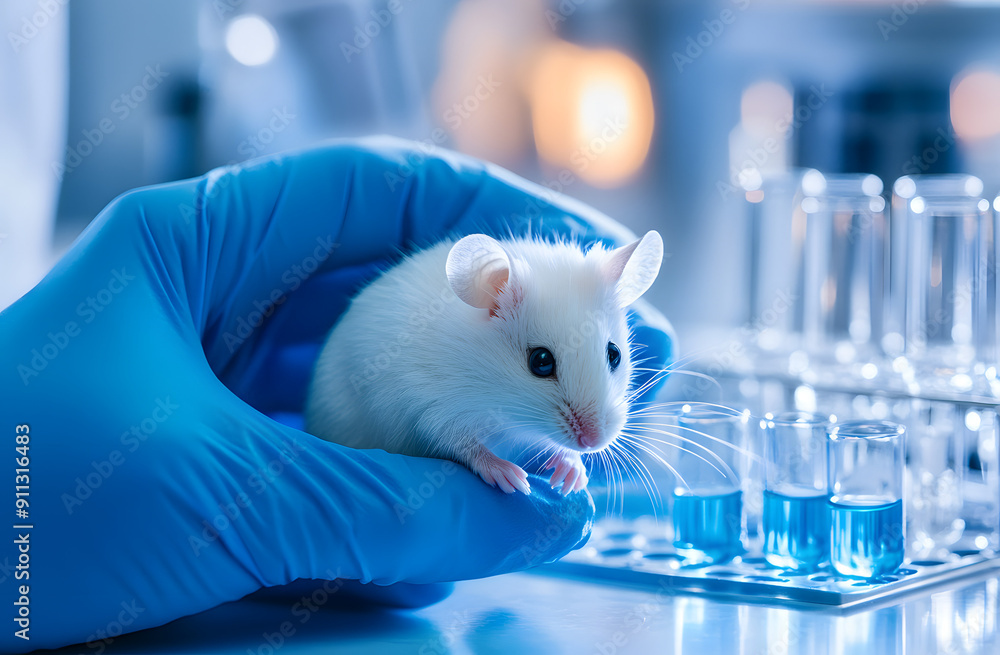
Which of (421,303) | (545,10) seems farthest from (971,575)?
(545,10)

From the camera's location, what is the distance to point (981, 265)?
1797 mm

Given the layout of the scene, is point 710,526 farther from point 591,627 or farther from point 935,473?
point 935,473

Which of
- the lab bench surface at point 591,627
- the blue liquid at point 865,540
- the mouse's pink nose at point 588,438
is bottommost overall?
the lab bench surface at point 591,627

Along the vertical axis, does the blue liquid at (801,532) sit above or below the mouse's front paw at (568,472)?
below

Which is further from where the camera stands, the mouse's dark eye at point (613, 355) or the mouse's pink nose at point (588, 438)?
the mouse's dark eye at point (613, 355)

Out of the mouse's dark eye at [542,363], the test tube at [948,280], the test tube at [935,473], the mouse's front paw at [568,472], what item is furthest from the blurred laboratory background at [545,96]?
the mouse's dark eye at [542,363]

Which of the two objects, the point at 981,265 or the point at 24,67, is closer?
the point at 981,265

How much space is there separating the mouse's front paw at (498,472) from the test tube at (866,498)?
1.63 ft

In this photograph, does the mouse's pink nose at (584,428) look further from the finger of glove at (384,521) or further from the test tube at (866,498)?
the test tube at (866,498)

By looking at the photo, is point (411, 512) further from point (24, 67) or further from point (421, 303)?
point (24, 67)

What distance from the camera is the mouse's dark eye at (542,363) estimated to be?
117cm

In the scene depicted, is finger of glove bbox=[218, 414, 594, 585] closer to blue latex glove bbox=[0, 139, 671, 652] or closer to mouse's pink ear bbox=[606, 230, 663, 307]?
blue latex glove bbox=[0, 139, 671, 652]

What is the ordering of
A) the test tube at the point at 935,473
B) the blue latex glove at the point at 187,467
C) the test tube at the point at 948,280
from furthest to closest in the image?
1. the test tube at the point at 948,280
2. the test tube at the point at 935,473
3. the blue latex glove at the point at 187,467

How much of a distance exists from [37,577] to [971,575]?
1334mm
